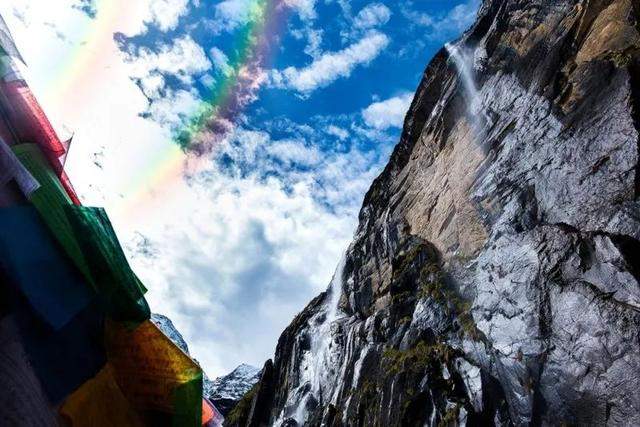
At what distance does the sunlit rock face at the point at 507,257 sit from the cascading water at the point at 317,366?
0.34 ft

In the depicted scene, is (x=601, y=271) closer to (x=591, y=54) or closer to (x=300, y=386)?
(x=591, y=54)

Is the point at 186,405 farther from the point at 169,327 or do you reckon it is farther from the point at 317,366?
the point at 169,327

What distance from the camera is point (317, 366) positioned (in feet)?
71.4

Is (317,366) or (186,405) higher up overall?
(317,366)

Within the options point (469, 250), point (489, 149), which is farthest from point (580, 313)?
point (489, 149)

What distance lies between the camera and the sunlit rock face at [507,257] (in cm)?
1094

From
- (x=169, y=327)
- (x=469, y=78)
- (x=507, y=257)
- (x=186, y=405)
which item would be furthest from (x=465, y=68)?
(x=169, y=327)

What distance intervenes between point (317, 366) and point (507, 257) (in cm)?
1100

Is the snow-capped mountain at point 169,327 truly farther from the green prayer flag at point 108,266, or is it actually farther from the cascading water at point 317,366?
the green prayer flag at point 108,266

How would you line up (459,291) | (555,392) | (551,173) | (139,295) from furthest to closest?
(459,291) < (551,173) < (139,295) < (555,392)

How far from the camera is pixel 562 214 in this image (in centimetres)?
1337

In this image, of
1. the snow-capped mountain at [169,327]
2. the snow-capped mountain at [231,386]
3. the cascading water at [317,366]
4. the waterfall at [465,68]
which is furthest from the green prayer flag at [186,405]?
the snow-capped mountain at [169,327]

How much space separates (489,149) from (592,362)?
32.8ft

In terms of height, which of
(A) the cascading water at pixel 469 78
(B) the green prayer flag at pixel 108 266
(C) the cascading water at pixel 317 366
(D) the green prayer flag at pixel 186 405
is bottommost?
(D) the green prayer flag at pixel 186 405
